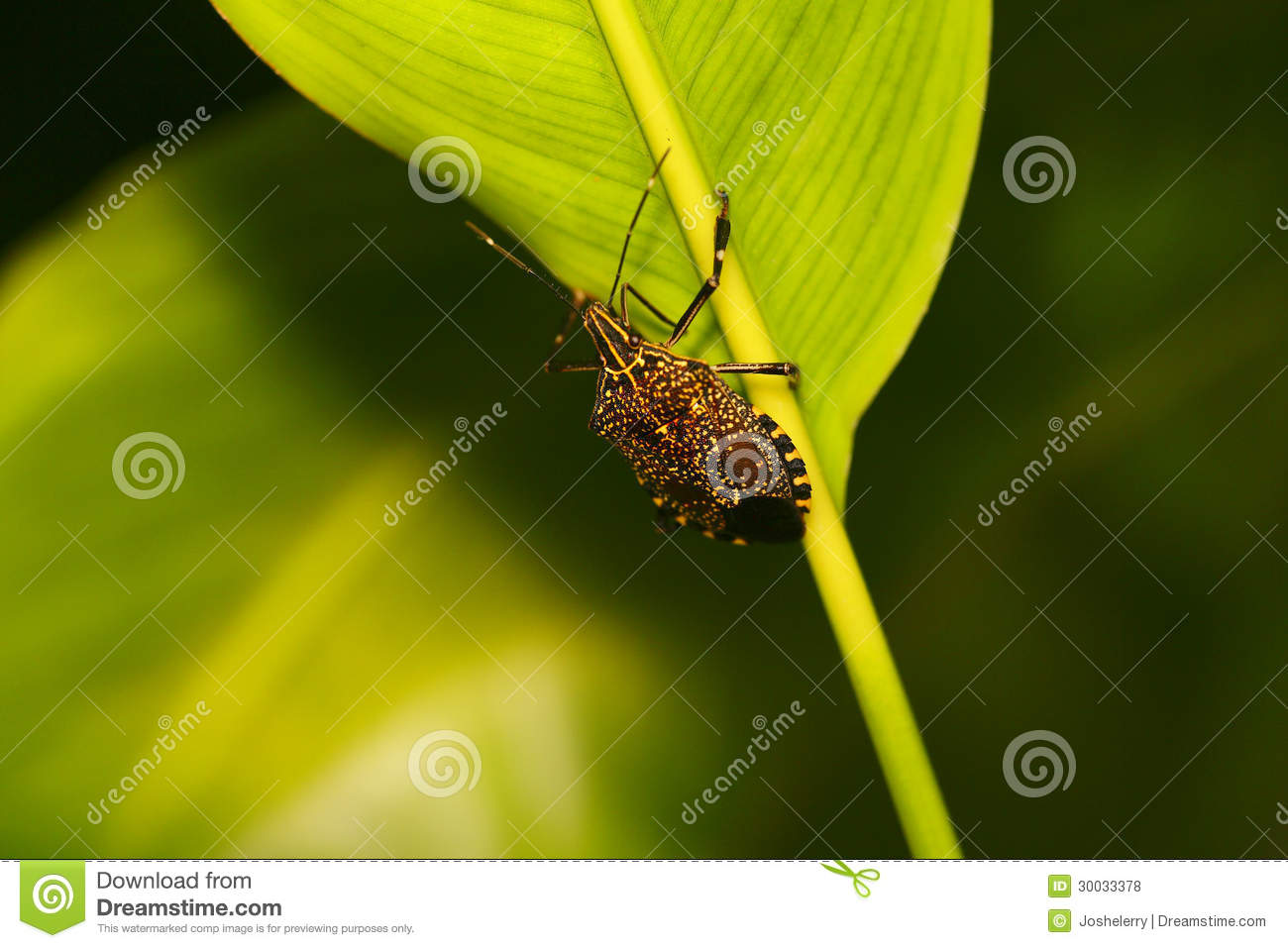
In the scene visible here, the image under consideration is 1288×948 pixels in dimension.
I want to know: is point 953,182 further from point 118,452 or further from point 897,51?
point 118,452

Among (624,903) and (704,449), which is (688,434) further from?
(624,903)

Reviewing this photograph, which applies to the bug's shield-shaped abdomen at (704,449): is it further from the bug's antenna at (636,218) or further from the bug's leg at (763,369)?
the bug's antenna at (636,218)

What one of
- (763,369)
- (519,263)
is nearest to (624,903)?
(763,369)

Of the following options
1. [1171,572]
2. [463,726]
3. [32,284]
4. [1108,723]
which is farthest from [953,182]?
[32,284]

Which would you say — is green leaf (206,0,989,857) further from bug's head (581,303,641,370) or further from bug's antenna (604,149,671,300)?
bug's head (581,303,641,370)

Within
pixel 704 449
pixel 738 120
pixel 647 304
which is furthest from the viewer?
pixel 704 449
